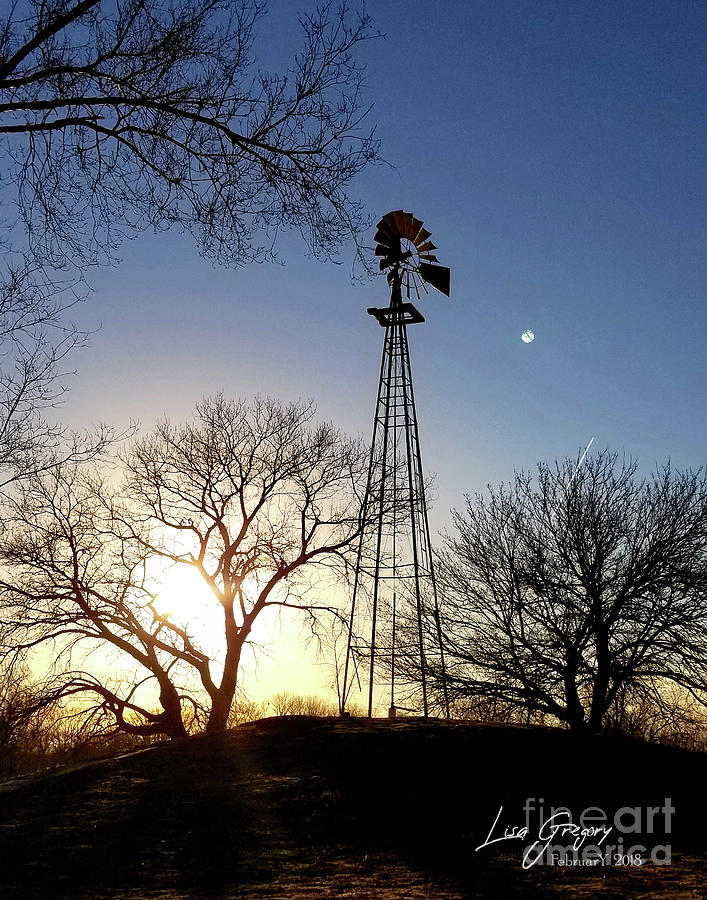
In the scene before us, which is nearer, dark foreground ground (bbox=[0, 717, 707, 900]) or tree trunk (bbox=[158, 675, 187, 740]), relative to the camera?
dark foreground ground (bbox=[0, 717, 707, 900])

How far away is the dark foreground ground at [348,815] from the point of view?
7461 millimetres

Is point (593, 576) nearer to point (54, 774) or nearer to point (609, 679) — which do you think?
point (609, 679)

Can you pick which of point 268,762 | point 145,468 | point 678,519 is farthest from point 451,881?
point 145,468

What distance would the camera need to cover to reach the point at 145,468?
20156mm

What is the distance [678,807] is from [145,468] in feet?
46.0
